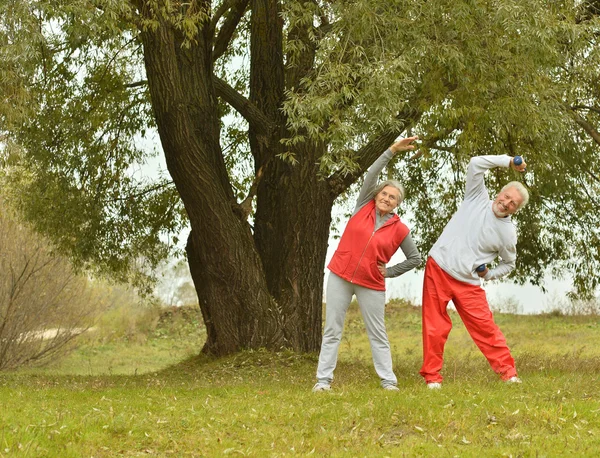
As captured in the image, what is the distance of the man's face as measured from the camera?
8.73 meters

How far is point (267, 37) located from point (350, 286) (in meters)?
6.74

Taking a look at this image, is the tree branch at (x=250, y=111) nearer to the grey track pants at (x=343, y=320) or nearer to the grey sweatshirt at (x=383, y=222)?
the grey sweatshirt at (x=383, y=222)

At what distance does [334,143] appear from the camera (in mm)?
9844

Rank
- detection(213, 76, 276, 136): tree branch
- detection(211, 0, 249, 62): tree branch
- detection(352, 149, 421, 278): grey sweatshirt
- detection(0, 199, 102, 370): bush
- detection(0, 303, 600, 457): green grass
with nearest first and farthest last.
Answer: detection(0, 303, 600, 457): green grass, detection(352, 149, 421, 278): grey sweatshirt, detection(213, 76, 276, 136): tree branch, detection(211, 0, 249, 62): tree branch, detection(0, 199, 102, 370): bush

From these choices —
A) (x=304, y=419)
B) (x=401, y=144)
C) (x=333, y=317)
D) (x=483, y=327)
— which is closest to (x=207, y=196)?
(x=333, y=317)

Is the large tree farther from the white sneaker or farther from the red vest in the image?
the white sneaker

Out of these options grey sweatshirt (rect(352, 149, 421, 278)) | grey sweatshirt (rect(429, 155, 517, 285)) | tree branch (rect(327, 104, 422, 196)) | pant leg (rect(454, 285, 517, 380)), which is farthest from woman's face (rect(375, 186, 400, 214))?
tree branch (rect(327, 104, 422, 196))

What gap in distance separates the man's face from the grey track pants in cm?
152

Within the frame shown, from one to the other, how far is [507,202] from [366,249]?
1565 millimetres

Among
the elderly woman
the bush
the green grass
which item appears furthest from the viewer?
the bush

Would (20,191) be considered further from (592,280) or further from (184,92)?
(592,280)

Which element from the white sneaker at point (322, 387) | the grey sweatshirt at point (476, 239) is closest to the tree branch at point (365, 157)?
the grey sweatshirt at point (476, 239)

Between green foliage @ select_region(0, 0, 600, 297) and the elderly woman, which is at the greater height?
green foliage @ select_region(0, 0, 600, 297)

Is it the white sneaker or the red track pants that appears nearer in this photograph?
the white sneaker
